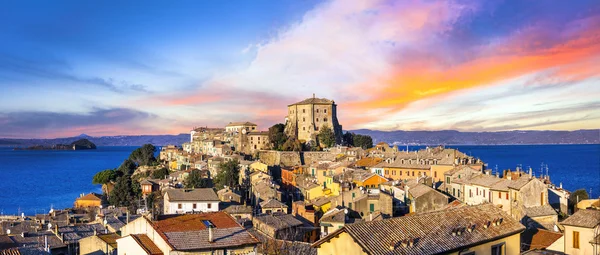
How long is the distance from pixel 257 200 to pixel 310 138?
37.7 meters

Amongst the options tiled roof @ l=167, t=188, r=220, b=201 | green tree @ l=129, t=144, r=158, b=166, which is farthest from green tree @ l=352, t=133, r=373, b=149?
tiled roof @ l=167, t=188, r=220, b=201

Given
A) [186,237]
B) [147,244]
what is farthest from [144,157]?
[186,237]

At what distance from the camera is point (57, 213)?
151 ft

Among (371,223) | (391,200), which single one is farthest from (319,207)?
(371,223)

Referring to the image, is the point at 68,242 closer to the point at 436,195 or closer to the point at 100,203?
the point at 436,195

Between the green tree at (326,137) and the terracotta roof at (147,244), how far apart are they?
217 feet

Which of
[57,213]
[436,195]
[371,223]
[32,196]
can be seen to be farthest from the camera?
[32,196]

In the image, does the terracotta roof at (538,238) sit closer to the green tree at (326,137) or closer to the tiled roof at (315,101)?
the green tree at (326,137)

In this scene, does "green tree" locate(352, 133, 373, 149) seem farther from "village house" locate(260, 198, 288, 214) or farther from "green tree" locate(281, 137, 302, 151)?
"village house" locate(260, 198, 288, 214)

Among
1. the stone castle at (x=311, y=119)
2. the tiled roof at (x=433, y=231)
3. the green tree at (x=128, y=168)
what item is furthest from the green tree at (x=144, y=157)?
the tiled roof at (x=433, y=231)

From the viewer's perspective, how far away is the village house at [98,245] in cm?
2759

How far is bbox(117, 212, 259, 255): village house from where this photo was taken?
59.7ft

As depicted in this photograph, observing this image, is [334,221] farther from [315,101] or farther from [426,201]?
[315,101]

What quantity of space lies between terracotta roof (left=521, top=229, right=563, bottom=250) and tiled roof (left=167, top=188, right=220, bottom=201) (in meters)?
27.9
